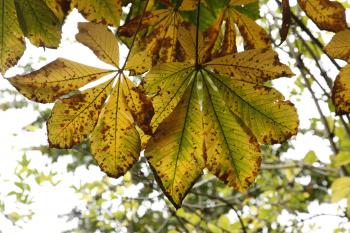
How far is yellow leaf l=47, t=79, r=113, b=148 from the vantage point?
1.99 ft

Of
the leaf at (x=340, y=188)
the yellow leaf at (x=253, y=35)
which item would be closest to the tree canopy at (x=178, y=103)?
the yellow leaf at (x=253, y=35)

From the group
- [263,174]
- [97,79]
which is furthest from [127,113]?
[263,174]

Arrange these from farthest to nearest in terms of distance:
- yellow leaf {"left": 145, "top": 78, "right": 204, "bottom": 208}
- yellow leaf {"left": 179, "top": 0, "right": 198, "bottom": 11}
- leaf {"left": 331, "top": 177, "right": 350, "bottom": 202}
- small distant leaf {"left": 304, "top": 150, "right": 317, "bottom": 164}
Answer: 1. small distant leaf {"left": 304, "top": 150, "right": 317, "bottom": 164}
2. leaf {"left": 331, "top": 177, "right": 350, "bottom": 202}
3. yellow leaf {"left": 179, "top": 0, "right": 198, "bottom": 11}
4. yellow leaf {"left": 145, "top": 78, "right": 204, "bottom": 208}

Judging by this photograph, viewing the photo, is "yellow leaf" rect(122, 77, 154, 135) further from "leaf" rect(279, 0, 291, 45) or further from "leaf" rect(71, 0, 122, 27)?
"leaf" rect(279, 0, 291, 45)

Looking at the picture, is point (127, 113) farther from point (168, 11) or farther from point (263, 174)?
point (263, 174)

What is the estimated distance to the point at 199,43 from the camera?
0.62 metres

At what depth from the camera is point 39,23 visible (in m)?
0.69

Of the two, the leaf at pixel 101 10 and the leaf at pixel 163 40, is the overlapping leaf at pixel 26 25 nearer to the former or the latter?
the leaf at pixel 101 10

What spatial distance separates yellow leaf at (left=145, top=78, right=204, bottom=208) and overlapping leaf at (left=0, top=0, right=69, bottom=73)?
0.27 metres

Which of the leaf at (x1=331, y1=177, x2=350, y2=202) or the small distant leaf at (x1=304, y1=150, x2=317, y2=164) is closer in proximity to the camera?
the leaf at (x1=331, y1=177, x2=350, y2=202)

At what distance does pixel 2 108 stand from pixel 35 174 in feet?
5.34

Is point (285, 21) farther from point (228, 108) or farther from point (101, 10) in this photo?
point (101, 10)

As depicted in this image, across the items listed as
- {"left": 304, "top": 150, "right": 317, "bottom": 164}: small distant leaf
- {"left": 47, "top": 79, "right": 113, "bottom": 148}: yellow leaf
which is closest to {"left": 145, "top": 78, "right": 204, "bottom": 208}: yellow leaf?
{"left": 47, "top": 79, "right": 113, "bottom": 148}: yellow leaf

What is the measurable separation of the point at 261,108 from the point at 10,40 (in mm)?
435
